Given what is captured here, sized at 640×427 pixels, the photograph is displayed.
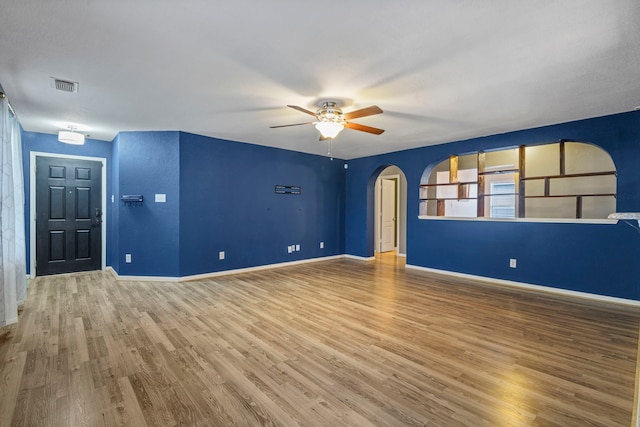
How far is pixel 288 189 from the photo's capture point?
638cm

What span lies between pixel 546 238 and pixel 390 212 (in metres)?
4.17

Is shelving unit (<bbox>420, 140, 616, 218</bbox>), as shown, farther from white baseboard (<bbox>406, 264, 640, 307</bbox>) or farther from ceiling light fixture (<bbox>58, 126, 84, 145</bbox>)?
ceiling light fixture (<bbox>58, 126, 84, 145</bbox>)

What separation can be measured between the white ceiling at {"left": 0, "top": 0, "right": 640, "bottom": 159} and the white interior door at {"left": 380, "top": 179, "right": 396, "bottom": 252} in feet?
13.2

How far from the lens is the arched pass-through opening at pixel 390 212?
7.80m

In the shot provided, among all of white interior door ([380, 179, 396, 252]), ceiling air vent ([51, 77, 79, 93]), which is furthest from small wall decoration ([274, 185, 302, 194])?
ceiling air vent ([51, 77, 79, 93])

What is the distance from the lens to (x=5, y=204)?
3117mm

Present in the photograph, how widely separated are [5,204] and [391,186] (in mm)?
7541

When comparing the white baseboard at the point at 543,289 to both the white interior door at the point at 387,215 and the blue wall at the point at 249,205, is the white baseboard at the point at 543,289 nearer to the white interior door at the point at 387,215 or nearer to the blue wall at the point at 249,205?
the white interior door at the point at 387,215

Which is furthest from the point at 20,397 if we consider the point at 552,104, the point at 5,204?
the point at 552,104

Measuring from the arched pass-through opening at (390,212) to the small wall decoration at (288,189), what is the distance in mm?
1937

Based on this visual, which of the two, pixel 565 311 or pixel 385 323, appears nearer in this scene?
pixel 385 323

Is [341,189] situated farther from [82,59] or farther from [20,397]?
[20,397]

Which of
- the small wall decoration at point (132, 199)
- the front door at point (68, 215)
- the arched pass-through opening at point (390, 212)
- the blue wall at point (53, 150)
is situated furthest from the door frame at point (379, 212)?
the front door at point (68, 215)

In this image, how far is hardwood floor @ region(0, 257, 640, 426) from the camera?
5.97 feet
